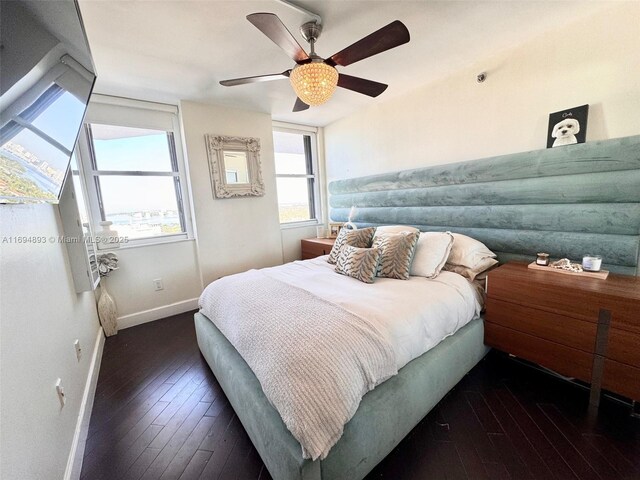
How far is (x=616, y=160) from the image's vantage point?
1.62 m

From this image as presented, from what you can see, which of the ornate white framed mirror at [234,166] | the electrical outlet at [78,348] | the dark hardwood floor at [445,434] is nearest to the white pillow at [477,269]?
the dark hardwood floor at [445,434]

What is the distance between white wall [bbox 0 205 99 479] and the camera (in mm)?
879

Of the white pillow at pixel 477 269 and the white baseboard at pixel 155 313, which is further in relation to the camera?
the white baseboard at pixel 155 313

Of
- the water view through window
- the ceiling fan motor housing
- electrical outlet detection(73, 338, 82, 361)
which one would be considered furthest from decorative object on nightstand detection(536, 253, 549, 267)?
the water view through window

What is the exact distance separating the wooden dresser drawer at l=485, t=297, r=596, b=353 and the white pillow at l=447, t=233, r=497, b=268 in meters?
0.35

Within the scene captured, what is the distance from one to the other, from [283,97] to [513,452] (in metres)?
3.46

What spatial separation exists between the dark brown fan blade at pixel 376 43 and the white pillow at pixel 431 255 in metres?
1.45

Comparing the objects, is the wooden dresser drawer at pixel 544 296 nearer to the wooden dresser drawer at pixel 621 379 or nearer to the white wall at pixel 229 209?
the wooden dresser drawer at pixel 621 379

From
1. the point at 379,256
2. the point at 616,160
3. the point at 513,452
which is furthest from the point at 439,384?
the point at 616,160

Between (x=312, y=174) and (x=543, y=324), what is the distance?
11.4 feet

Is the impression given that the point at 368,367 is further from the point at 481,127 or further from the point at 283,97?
the point at 283,97

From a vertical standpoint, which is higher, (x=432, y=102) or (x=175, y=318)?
(x=432, y=102)

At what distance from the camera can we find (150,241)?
3.02 m

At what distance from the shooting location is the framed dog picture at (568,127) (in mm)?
1790
